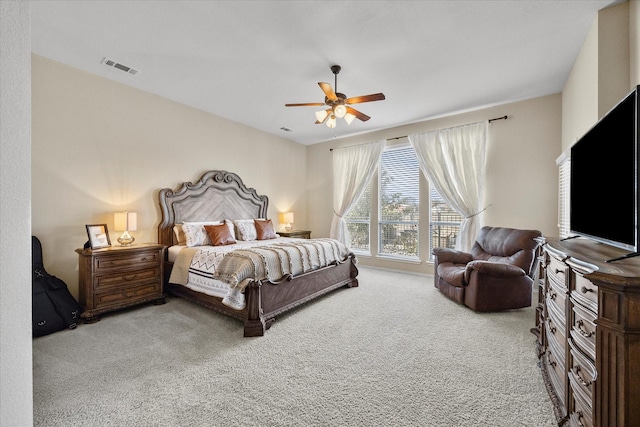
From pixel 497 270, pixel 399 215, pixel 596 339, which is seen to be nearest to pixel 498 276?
pixel 497 270

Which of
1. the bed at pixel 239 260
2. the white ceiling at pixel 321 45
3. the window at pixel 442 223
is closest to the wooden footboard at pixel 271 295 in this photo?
the bed at pixel 239 260

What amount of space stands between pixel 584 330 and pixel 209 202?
4737 millimetres

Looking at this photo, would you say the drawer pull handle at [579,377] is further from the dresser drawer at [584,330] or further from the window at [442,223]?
the window at [442,223]

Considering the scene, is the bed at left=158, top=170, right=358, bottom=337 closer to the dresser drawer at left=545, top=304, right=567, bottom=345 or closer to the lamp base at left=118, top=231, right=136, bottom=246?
the lamp base at left=118, top=231, right=136, bottom=246

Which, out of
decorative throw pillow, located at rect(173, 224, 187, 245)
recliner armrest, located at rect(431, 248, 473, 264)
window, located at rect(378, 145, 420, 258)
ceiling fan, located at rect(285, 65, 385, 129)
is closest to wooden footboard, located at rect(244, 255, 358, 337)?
recliner armrest, located at rect(431, 248, 473, 264)

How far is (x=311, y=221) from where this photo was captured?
6.72m

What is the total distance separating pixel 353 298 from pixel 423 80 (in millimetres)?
Result: 3105

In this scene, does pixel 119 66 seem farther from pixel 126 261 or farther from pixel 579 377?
pixel 579 377

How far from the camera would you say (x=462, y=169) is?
14.8 ft

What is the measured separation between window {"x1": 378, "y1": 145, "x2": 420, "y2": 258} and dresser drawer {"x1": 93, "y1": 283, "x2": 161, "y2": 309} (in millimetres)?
4187

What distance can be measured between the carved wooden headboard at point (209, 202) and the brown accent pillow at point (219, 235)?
21.8 inches

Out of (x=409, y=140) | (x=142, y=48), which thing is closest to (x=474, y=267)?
(x=409, y=140)

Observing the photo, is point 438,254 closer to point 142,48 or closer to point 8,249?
point 8,249

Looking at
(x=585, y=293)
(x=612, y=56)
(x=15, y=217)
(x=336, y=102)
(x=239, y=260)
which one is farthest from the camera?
(x=336, y=102)
